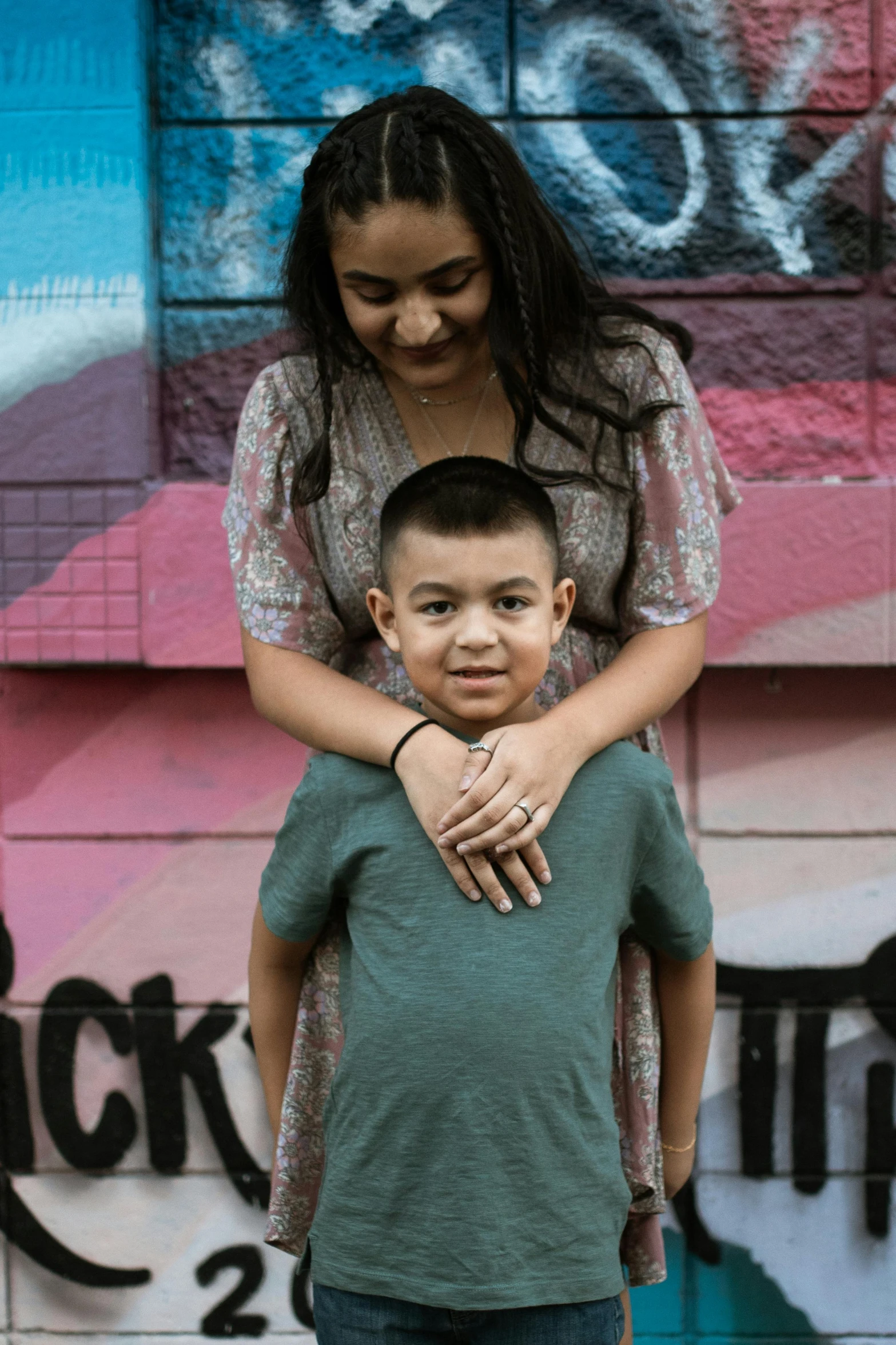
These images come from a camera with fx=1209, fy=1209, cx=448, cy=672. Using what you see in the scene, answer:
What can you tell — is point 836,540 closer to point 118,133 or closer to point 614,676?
point 614,676

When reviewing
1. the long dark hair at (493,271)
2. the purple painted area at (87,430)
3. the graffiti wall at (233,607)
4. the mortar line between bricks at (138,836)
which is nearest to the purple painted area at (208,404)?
the graffiti wall at (233,607)

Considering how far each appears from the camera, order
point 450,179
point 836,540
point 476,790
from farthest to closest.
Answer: point 836,540 → point 450,179 → point 476,790

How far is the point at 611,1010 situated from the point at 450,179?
103cm

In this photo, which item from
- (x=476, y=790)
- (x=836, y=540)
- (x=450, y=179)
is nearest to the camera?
(x=476, y=790)

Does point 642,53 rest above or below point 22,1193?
above

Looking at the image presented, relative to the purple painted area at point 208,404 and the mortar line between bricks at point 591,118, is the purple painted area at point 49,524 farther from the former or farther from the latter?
the mortar line between bricks at point 591,118

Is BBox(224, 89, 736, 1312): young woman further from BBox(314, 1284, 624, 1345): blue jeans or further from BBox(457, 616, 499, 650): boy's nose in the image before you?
BBox(314, 1284, 624, 1345): blue jeans

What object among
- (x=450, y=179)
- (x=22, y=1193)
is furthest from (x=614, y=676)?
(x=22, y=1193)

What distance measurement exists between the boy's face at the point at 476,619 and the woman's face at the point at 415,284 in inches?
9.7

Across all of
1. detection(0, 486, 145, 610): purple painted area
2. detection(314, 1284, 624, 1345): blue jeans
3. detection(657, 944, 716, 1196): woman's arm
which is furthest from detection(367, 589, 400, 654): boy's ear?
detection(0, 486, 145, 610): purple painted area

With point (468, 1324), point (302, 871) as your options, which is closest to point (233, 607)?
point (302, 871)

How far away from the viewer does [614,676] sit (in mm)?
1518

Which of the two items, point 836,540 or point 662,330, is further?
point 836,540

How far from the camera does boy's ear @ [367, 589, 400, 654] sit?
4.89ft
